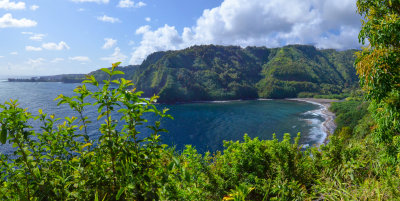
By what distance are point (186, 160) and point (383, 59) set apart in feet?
19.8

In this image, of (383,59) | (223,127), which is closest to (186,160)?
(383,59)

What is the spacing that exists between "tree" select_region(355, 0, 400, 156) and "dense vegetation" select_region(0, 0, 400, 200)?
3cm

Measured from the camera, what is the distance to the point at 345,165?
4785mm

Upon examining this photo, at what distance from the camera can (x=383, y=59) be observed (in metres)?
5.66

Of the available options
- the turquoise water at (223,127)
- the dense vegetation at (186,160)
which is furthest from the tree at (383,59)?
the turquoise water at (223,127)

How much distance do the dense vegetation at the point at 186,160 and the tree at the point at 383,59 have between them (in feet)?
0.09

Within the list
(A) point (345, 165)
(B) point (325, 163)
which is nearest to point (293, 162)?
(B) point (325, 163)

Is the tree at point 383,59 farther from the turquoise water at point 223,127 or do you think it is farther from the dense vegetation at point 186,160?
the turquoise water at point 223,127

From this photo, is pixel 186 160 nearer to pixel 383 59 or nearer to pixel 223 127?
pixel 383 59

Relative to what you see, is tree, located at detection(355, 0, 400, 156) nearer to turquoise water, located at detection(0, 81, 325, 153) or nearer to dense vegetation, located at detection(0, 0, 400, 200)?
dense vegetation, located at detection(0, 0, 400, 200)

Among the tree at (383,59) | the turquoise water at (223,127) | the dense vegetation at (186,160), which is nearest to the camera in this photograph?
the dense vegetation at (186,160)

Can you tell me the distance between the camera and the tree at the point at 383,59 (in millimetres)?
5723

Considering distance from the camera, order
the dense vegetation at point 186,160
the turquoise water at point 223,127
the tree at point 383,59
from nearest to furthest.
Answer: the dense vegetation at point 186,160 → the tree at point 383,59 → the turquoise water at point 223,127

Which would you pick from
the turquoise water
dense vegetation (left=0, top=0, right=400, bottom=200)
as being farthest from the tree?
the turquoise water
